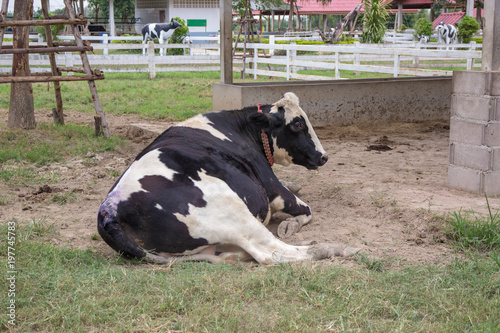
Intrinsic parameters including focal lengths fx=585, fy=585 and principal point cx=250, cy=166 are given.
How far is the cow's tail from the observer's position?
359 cm

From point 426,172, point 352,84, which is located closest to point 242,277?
point 426,172

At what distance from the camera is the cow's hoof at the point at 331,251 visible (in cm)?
→ 381

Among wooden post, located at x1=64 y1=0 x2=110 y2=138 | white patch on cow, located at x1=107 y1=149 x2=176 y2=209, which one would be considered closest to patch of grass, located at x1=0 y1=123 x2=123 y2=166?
wooden post, located at x1=64 y1=0 x2=110 y2=138

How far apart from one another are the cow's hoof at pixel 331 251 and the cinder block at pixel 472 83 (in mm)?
2497

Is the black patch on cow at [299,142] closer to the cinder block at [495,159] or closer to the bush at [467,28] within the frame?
the cinder block at [495,159]

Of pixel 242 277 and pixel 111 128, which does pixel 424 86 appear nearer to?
pixel 111 128

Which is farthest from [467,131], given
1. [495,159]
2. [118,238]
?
[118,238]

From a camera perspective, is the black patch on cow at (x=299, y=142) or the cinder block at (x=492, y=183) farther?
the cinder block at (x=492, y=183)

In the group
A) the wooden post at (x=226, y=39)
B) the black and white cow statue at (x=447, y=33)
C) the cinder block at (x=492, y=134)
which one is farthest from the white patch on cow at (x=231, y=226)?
the black and white cow statue at (x=447, y=33)

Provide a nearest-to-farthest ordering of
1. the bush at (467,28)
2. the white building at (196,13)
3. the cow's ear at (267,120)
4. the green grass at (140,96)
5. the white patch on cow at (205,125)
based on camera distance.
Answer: the white patch on cow at (205,125), the cow's ear at (267,120), the green grass at (140,96), the bush at (467,28), the white building at (196,13)

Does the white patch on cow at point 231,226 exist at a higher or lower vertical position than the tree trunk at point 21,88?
lower

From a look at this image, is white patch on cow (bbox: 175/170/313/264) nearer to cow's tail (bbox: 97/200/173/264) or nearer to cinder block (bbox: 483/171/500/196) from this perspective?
cow's tail (bbox: 97/200/173/264)

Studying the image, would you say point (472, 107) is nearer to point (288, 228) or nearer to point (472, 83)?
point (472, 83)

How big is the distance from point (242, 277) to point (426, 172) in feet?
12.3
